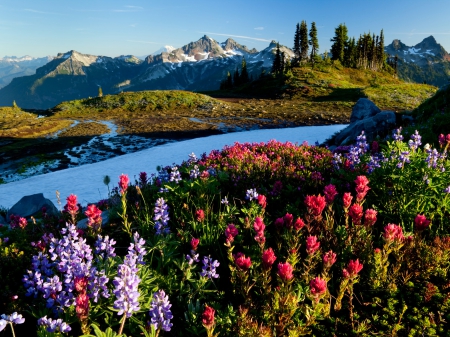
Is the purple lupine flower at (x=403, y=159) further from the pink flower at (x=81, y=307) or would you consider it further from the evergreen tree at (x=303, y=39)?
the evergreen tree at (x=303, y=39)

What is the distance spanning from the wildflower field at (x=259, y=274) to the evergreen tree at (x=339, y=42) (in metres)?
99.2

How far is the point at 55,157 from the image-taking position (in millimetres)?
18781

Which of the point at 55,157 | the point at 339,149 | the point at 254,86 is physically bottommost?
the point at 55,157

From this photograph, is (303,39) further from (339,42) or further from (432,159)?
(432,159)

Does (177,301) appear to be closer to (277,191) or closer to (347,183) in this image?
(277,191)

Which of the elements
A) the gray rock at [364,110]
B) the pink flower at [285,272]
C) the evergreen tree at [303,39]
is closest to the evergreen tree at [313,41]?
the evergreen tree at [303,39]

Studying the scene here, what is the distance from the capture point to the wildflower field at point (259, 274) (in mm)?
2396

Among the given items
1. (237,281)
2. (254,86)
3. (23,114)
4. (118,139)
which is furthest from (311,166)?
(254,86)

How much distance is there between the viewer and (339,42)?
90188 millimetres

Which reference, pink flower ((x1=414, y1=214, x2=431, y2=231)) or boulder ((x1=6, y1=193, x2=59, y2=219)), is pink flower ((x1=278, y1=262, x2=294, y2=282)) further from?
boulder ((x1=6, y1=193, x2=59, y2=219))

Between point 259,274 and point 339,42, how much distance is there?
10411 centimetres

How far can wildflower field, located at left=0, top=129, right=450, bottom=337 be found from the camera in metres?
2.40

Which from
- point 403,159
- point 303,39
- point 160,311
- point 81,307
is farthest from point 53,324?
point 303,39

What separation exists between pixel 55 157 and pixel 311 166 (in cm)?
1793
